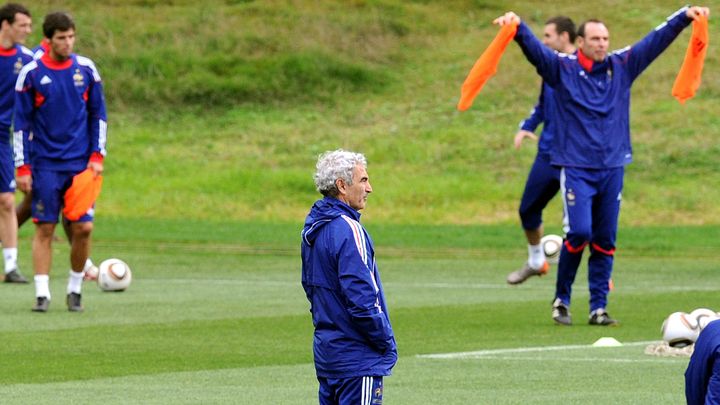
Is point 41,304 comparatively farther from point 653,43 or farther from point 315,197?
point 315,197

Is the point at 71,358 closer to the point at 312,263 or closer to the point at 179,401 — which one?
the point at 179,401

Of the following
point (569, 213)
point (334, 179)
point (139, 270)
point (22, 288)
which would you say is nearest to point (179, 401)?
point (334, 179)

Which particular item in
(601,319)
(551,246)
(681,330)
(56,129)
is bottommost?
(551,246)

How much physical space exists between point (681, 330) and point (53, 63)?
6367mm

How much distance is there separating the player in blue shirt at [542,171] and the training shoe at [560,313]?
240 cm

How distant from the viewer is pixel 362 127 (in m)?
41.2

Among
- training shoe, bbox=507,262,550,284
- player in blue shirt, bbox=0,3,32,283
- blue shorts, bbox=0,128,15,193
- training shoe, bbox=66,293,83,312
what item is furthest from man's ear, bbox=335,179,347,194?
blue shorts, bbox=0,128,15,193

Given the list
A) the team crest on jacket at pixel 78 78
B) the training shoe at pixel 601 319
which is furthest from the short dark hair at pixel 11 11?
the training shoe at pixel 601 319

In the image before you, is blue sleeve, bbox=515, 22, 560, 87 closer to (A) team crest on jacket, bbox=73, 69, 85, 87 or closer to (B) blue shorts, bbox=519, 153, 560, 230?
(B) blue shorts, bbox=519, 153, 560, 230

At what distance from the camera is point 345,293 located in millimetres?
7695

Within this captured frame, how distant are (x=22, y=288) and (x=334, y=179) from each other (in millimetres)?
10624

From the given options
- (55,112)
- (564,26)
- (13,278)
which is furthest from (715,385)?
(13,278)

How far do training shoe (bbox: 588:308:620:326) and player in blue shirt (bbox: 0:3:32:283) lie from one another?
6.46m

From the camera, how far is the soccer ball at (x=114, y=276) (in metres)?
17.8
